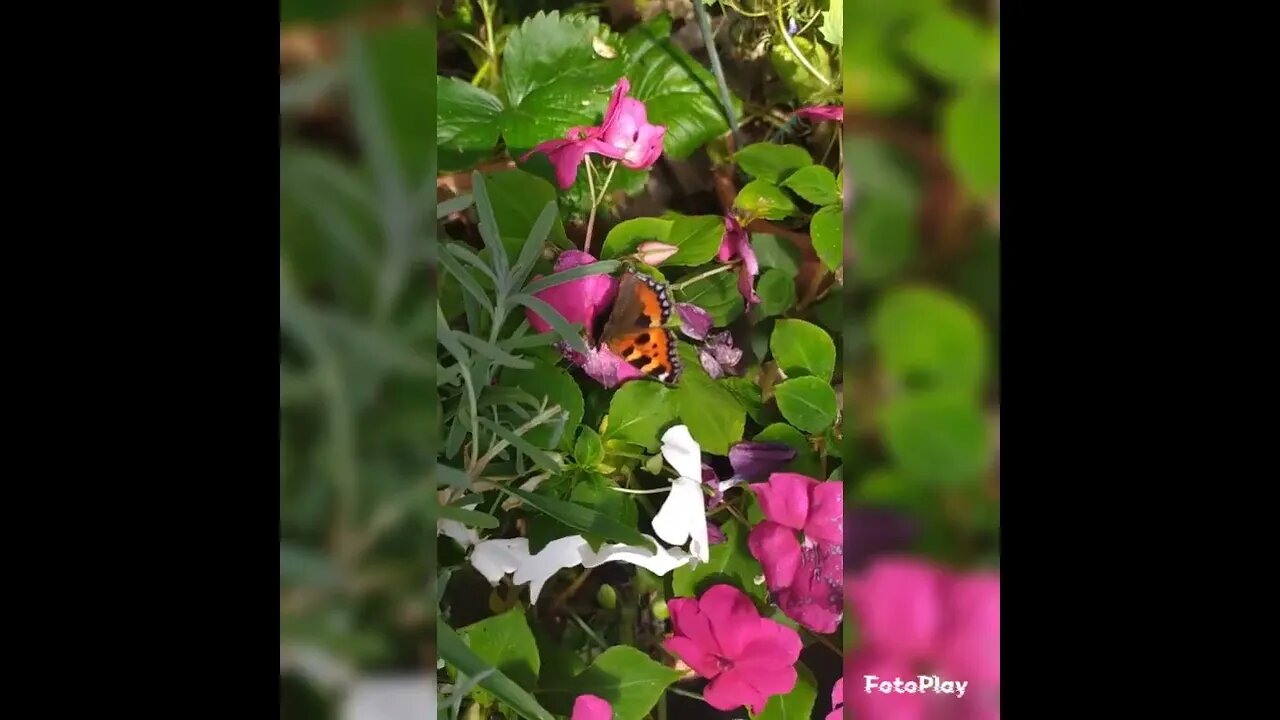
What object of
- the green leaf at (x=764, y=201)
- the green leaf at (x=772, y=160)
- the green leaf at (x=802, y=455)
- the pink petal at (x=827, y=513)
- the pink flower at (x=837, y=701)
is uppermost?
the green leaf at (x=772, y=160)

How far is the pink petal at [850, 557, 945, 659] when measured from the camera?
2.18 feet

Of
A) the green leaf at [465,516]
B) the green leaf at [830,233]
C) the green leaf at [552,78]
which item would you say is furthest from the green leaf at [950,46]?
the green leaf at [465,516]

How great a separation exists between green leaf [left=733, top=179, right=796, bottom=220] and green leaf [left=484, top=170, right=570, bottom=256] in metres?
0.15

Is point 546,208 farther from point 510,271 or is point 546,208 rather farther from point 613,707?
point 613,707

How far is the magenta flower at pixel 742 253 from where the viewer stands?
70cm

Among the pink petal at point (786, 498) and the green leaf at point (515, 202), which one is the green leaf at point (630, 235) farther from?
the pink petal at point (786, 498)

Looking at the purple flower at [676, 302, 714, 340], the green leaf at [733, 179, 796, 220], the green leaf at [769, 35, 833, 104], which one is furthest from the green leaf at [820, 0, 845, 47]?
the purple flower at [676, 302, 714, 340]

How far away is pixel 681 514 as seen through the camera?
70cm

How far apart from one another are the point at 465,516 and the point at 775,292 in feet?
0.94

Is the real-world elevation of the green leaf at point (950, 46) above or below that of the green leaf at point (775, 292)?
above

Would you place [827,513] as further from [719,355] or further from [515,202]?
[515,202]

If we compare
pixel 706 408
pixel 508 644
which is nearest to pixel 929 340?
pixel 706 408

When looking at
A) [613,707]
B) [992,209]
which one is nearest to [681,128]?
[992,209]

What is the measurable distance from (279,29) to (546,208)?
0.21m
